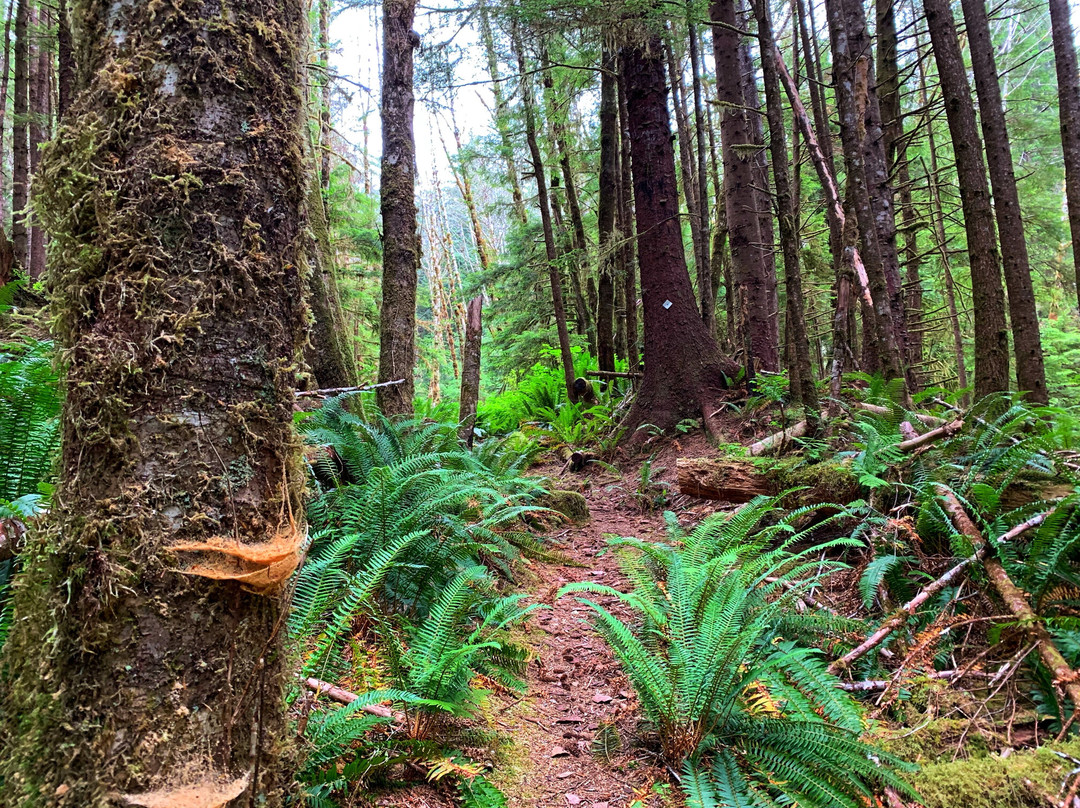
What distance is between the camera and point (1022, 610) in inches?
94.0

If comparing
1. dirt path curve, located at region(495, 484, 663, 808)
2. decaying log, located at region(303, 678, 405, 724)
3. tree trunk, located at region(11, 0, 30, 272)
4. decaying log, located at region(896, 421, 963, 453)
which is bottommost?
dirt path curve, located at region(495, 484, 663, 808)

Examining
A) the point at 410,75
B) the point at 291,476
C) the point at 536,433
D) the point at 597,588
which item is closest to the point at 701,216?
the point at 536,433

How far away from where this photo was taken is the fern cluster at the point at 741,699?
1887mm

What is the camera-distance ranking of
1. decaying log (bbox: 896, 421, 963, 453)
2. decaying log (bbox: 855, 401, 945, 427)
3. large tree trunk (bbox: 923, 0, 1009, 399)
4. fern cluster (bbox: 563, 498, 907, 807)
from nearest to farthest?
fern cluster (bbox: 563, 498, 907, 807) → decaying log (bbox: 896, 421, 963, 453) → decaying log (bbox: 855, 401, 945, 427) → large tree trunk (bbox: 923, 0, 1009, 399)

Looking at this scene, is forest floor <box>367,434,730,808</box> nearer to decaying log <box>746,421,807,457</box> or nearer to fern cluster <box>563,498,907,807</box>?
fern cluster <box>563,498,907,807</box>

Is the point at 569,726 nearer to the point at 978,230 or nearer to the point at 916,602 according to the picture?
the point at 916,602

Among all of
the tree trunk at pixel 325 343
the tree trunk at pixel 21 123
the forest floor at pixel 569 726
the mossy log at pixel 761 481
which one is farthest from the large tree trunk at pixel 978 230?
the tree trunk at pixel 21 123

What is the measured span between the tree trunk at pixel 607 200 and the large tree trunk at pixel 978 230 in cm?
470

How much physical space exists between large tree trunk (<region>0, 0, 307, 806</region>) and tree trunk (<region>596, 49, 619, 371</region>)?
8393 mm

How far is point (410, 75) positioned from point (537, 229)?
22.0 ft

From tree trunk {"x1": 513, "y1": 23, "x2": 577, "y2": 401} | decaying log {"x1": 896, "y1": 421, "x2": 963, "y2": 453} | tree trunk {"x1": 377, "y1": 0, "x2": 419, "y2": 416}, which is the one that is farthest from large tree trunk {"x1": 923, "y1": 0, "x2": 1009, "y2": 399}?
tree trunk {"x1": 377, "y1": 0, "x2": 419, "y2": 416}

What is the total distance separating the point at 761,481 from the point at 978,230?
348 cm

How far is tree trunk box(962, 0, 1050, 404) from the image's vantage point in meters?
6.00

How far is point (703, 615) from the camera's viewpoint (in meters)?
2.56
